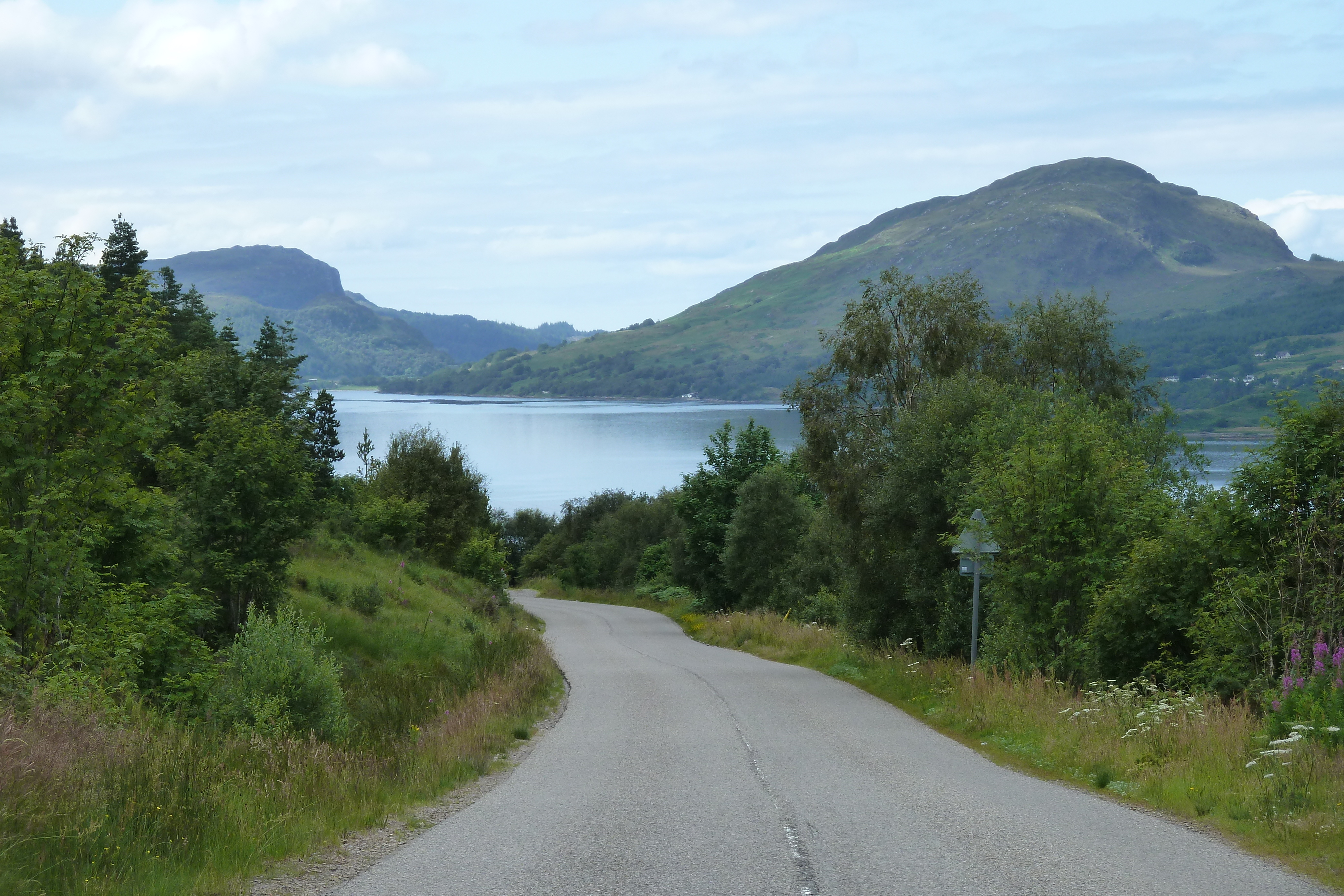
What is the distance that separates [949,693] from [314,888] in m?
12.8

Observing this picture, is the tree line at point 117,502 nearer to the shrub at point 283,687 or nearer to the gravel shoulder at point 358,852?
the shrub at point 283,687

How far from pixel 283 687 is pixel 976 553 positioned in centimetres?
1186

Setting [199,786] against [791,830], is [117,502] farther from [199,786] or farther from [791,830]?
[791,830]

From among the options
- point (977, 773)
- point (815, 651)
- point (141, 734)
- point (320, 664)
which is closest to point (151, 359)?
point (320, 664)

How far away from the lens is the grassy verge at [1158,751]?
805 centimetres

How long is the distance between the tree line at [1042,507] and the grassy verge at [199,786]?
9058mm

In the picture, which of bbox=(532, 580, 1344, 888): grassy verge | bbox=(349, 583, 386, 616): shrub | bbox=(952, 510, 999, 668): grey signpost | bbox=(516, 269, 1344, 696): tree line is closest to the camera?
bbox=(532, 580, 1344, 888): grassy verge

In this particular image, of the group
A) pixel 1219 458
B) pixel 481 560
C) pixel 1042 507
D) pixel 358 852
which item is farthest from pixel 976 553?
pixel 1219 458

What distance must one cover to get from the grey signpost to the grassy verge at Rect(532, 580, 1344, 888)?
40.2 inches

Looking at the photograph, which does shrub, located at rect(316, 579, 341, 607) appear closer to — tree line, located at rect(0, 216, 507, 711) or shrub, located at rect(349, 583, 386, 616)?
shrub, located at rect(349, 583, 386, 616)

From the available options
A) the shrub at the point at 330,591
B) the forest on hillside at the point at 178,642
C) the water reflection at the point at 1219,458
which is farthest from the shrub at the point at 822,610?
the shrub at the point at 330,591

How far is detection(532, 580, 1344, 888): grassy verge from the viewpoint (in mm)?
8055

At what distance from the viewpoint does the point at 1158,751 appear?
36.5ft

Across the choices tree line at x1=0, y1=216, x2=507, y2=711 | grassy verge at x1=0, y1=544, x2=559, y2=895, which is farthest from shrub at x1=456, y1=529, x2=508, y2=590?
grassy verge at x1=0, y1=544, x2=559, y2=895
